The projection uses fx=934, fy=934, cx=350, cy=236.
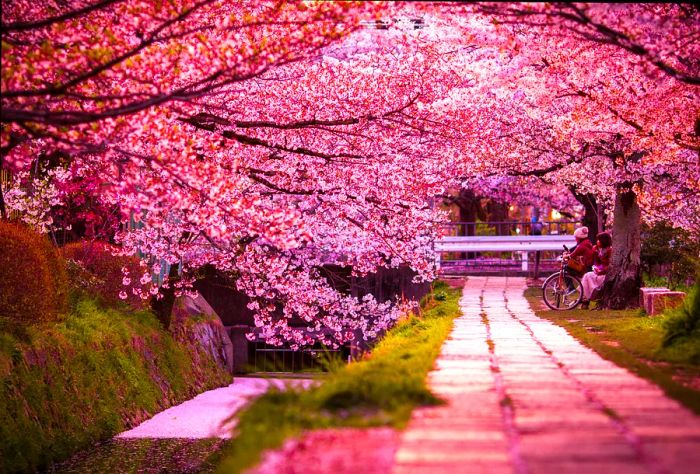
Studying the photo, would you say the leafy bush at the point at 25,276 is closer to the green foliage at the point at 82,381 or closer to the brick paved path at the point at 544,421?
the green foliage at the point at 82,381

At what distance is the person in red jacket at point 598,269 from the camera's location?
20.8 m

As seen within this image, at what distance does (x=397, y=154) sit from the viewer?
54.7ft

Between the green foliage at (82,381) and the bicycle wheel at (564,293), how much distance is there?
839cm

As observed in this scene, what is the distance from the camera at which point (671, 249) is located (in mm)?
26953

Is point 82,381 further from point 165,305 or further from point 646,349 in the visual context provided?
point 646,349

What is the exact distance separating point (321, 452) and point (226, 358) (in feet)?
67.5

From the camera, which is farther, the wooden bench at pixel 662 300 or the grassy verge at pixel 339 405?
the wooden bench at pixel 662 300

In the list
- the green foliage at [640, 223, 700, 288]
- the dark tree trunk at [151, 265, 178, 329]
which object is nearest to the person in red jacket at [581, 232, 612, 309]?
the green foliage at [640, 223, 700, 288]

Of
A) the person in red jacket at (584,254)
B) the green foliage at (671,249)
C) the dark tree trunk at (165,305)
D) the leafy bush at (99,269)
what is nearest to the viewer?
the leafy bush at (99,269)

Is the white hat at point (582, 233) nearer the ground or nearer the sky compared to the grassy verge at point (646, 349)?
nearer the sky

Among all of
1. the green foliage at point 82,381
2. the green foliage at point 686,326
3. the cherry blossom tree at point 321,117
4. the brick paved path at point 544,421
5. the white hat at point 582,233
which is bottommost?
the green foliage at point 82,381

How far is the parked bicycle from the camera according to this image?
20.5 meters

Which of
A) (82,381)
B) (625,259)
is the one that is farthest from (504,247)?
(82,381)

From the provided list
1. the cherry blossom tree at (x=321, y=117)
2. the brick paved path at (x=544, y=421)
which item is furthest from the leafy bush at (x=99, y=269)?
the brick paved path at (x=544, y=421)
